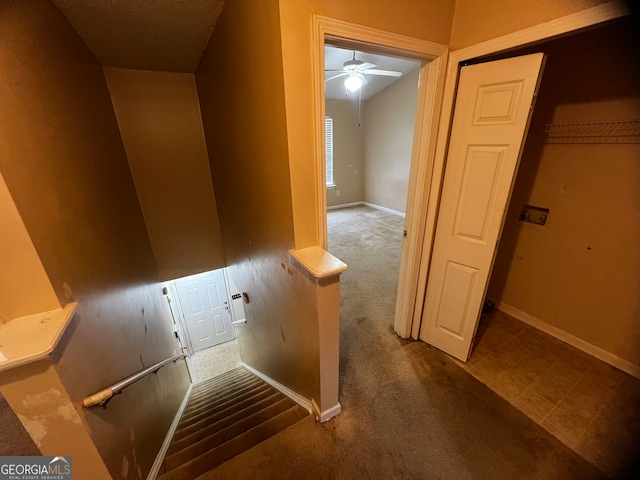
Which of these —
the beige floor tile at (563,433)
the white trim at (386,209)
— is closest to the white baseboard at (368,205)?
the white trim at (386,209)

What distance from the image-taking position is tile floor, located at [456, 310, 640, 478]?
1.38m

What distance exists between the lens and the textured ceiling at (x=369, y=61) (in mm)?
3799

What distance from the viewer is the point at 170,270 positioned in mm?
3029

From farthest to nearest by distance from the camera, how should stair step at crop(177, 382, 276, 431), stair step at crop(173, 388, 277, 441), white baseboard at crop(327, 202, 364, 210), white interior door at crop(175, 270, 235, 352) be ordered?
white baseboard at crop(327, 202, 364, 210)
white interior door at crop(175, 270, 235, 352)
stair step at crop(177, 382, 276, 431)
stair step at crop(173, 388, 277, 441)

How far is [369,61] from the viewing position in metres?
4.12

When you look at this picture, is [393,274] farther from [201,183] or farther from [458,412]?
[201,183]

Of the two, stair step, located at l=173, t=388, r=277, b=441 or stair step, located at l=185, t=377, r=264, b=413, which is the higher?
stair step, located at l=173, t=388, r=277, b=441

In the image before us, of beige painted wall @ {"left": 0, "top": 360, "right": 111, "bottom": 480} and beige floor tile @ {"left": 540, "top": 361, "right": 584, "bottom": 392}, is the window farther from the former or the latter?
beige painted wall @ {"left": 0, "top": 360, "right": 111, "bottom": 480}

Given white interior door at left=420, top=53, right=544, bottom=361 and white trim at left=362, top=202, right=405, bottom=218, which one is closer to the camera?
white interior door at left=420, top=53, right=544, bottom=361

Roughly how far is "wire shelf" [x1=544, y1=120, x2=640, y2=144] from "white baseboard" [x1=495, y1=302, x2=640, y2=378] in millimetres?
1466

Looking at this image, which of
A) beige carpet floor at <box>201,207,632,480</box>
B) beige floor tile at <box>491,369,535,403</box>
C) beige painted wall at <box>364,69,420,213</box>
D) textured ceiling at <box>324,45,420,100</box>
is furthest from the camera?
beige painted wall at <box>364,69,420,213</box>

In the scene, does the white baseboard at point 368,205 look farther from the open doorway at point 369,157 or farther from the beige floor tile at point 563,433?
the beige floor tile at point 563,433

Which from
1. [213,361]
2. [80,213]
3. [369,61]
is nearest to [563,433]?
[80,213]

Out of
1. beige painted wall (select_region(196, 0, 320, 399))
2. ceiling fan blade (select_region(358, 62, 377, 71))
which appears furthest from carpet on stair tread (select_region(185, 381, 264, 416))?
ceiling fan blade (select_region(358, 62, 377, 71))
